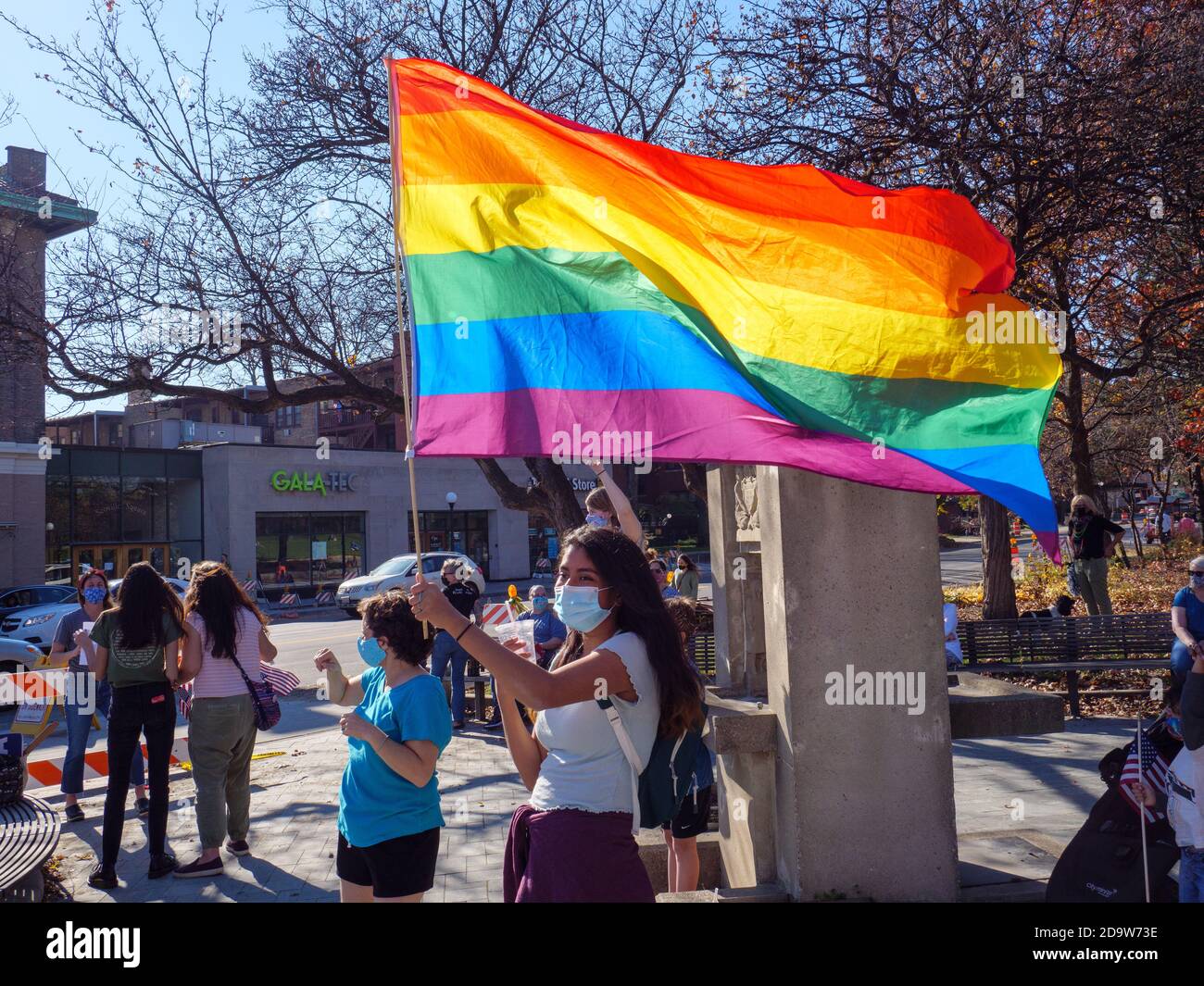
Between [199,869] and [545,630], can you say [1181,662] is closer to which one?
[199,869]

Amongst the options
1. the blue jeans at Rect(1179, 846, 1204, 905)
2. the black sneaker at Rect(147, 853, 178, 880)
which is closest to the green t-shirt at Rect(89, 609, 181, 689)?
the black sneaker at Rect(147, 853, 178, 880)

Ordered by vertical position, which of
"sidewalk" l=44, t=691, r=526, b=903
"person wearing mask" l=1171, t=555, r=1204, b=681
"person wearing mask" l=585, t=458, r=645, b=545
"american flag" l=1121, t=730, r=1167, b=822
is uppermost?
"person wearing mask" l=585, t=458, r=645, b=545

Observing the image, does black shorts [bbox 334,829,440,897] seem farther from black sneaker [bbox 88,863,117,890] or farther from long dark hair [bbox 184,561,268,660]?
black sneaker [bbox 88,863,117,890]

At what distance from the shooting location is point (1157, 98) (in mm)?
11258

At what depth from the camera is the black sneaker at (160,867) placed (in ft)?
21.0

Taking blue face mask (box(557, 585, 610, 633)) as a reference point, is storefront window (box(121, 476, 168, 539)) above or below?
above

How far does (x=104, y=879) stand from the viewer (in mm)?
6270

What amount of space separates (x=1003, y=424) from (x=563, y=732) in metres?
2.16

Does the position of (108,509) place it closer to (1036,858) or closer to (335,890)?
(335,890)

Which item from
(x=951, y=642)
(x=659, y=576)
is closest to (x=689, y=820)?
(x=659, y=576)

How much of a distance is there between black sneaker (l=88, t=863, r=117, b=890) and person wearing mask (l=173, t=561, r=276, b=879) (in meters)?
0.35

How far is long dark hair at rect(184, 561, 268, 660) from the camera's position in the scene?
6.60 metres

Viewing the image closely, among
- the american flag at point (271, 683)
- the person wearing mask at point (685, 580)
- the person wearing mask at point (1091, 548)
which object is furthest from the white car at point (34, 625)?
the person wearing mask at point (1091, 548)

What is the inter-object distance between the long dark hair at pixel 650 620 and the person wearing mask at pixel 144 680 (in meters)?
4.12
